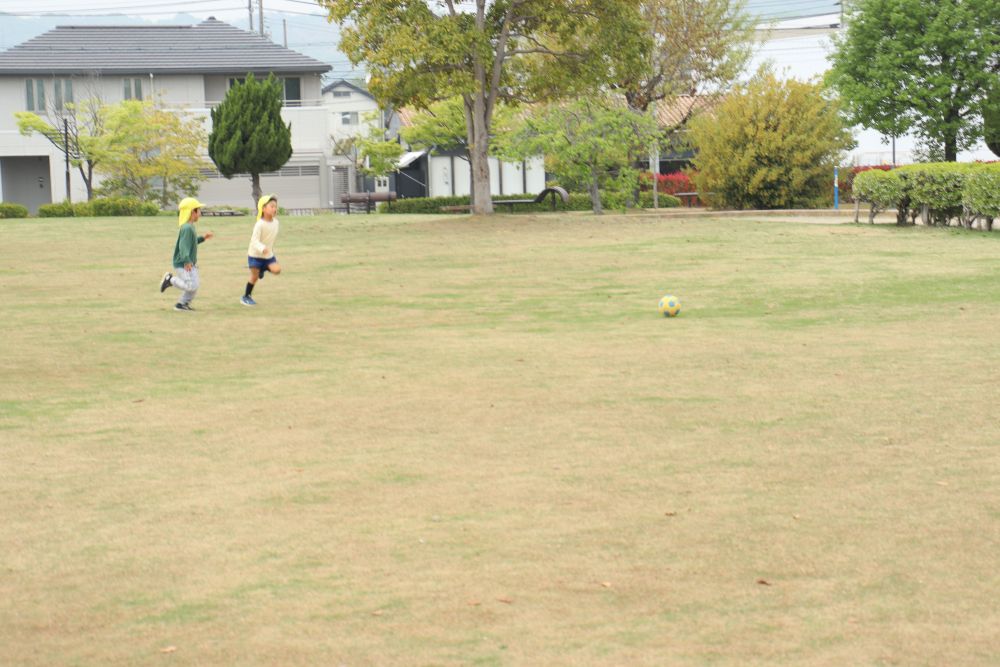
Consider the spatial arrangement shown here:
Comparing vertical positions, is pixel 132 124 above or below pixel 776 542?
above

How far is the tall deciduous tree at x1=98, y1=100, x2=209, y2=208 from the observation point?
47.4 meters

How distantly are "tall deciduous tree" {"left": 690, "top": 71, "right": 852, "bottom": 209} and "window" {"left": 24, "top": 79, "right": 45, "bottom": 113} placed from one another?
1210 inches

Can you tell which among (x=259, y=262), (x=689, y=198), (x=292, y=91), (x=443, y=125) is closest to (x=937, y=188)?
(x=259, y=262)

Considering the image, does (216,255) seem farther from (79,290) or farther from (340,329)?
(340,329)

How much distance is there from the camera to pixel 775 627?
16.3 feet

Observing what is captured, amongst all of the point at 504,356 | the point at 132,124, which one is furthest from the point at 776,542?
the point at 132,124

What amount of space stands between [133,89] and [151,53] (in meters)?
2.31

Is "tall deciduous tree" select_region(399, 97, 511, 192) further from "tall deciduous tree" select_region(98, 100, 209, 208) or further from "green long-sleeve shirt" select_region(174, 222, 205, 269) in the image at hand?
"green long-sleeve shirt" select_region(174, 222, 205, 269)

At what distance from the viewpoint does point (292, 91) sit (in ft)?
188

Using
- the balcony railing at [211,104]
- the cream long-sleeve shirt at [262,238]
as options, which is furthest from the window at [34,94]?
the cream long-sleeve shirt at [262,238]

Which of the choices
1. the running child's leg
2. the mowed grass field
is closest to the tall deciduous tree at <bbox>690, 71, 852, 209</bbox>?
the mowed grass field

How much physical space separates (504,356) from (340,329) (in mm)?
2799

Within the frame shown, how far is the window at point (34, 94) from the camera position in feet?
182

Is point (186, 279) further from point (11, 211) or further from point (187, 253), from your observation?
point (11, 211)
